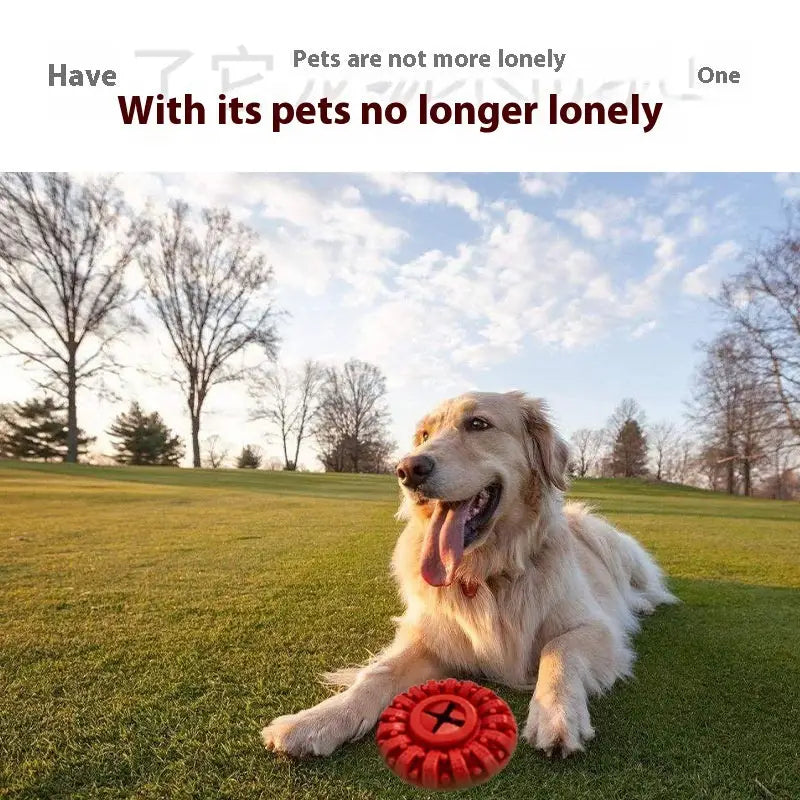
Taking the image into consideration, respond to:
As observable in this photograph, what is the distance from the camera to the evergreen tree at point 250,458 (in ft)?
143

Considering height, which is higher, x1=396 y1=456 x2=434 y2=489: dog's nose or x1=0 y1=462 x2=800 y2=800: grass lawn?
x1=396 y1=456 x2=434 y2=489: dog's nose

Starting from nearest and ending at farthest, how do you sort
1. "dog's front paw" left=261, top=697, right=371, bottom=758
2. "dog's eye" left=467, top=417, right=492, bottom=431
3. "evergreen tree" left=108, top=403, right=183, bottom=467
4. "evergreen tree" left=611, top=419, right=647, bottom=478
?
"dog's front paw" left=261, top=697, right=371, bottom=758 → "dog's eye" left=467, top=417, right=492, bottom=431 → "evergreen tree" left=108, top=403, right=183, bottom=467 → "evergreen tree" left=611, top=419, right=647, bottom=478

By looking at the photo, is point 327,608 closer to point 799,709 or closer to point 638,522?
point 799,709

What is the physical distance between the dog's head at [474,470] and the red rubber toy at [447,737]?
749mm

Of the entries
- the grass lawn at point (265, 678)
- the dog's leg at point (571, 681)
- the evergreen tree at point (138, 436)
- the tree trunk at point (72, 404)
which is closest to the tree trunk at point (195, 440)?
the tree trunk at point (72, 404)

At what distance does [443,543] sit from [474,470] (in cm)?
41

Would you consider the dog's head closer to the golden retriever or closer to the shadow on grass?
the golden retriever

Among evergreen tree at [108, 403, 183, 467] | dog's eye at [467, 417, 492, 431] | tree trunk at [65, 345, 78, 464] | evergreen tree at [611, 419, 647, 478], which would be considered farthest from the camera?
evergreen tree at [611, 419, 647, 478]

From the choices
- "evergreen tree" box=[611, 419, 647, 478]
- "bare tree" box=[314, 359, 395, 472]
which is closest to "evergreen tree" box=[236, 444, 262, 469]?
"bare tree" box=[314, 359, 395, 472]

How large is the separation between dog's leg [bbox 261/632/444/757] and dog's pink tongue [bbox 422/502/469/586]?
0.39 meters

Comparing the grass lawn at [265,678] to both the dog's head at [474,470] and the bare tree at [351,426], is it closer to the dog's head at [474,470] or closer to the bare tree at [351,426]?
the dog's head at [474,470]

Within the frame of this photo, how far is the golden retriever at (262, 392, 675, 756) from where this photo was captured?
232 cm

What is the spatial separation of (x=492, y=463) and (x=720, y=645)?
1646 millimetres

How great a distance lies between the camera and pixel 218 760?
1.68 metres
